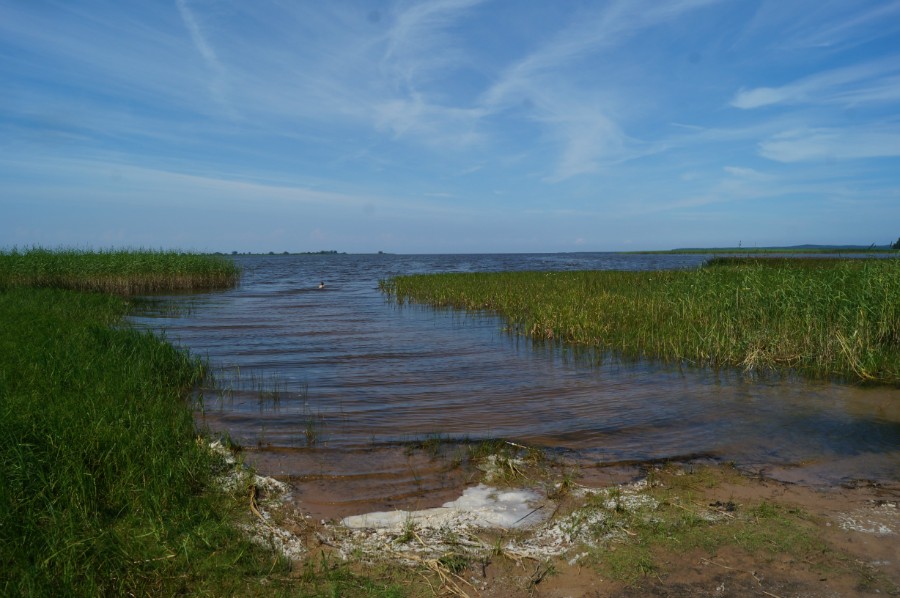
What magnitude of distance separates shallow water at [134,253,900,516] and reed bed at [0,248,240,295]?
59.2 ft

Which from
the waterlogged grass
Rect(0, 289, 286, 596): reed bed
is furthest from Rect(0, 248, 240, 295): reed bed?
Rect(0, 289, 286, 596): reed bed

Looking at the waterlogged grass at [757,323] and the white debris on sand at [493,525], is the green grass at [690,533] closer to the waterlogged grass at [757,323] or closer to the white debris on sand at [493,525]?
the white debris on sand at [493,525]

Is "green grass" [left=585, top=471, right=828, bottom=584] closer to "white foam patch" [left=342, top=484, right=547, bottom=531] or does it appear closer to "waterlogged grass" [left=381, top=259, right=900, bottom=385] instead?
"white foam patch" [left=342, top=484, right=547, bottom=531]

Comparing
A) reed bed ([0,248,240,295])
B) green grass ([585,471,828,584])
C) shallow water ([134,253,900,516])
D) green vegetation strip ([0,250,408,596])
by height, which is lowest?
shallow water ([134,253,900,516])

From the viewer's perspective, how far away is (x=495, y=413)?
9.50 meters

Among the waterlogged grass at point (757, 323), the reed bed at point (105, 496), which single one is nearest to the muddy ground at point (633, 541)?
the reed bed at point (105, 496)

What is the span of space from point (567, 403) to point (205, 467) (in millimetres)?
6131

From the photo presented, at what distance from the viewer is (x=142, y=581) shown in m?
3.92

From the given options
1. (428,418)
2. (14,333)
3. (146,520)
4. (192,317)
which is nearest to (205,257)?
(192,317)

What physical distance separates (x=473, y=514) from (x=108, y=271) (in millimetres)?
31193

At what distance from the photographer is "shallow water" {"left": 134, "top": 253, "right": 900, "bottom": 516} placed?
688 centimetres

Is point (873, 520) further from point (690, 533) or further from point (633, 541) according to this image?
point (633, 541)

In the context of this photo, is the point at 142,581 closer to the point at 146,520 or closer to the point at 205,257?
the point at 146,520

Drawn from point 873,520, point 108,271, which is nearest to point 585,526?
point 873,520
